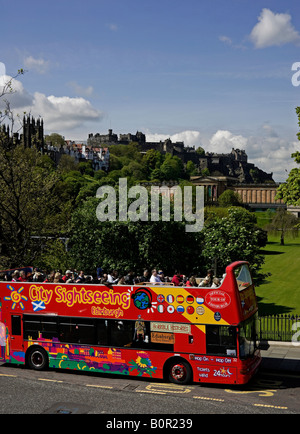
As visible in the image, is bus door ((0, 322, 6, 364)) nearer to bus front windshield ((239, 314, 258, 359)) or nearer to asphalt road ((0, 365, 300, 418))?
asphalt road ((0, 365, 300, 418))

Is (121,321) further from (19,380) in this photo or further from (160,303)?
(19,380)

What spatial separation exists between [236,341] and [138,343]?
3624mm

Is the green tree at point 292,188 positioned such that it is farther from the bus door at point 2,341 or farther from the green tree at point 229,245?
the bus door at point 2,341

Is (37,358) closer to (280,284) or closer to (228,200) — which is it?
(280,284)

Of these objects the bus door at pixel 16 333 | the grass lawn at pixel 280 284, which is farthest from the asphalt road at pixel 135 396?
the grass lawn at pixel 280 284

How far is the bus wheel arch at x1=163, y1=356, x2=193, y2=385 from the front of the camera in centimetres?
1761

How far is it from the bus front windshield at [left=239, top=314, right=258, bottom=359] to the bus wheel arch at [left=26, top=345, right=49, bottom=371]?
785cm

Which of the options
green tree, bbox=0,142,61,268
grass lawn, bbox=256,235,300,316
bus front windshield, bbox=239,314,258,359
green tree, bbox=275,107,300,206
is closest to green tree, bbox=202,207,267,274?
grass lawn, bbox=256,235,300,316

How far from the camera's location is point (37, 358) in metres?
20.1

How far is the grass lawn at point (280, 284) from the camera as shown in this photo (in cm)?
4059

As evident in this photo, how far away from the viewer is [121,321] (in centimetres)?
1823

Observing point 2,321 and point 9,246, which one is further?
point 9,246

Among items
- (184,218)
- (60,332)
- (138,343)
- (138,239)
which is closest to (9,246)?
(138,239)

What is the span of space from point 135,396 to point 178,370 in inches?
77.0
